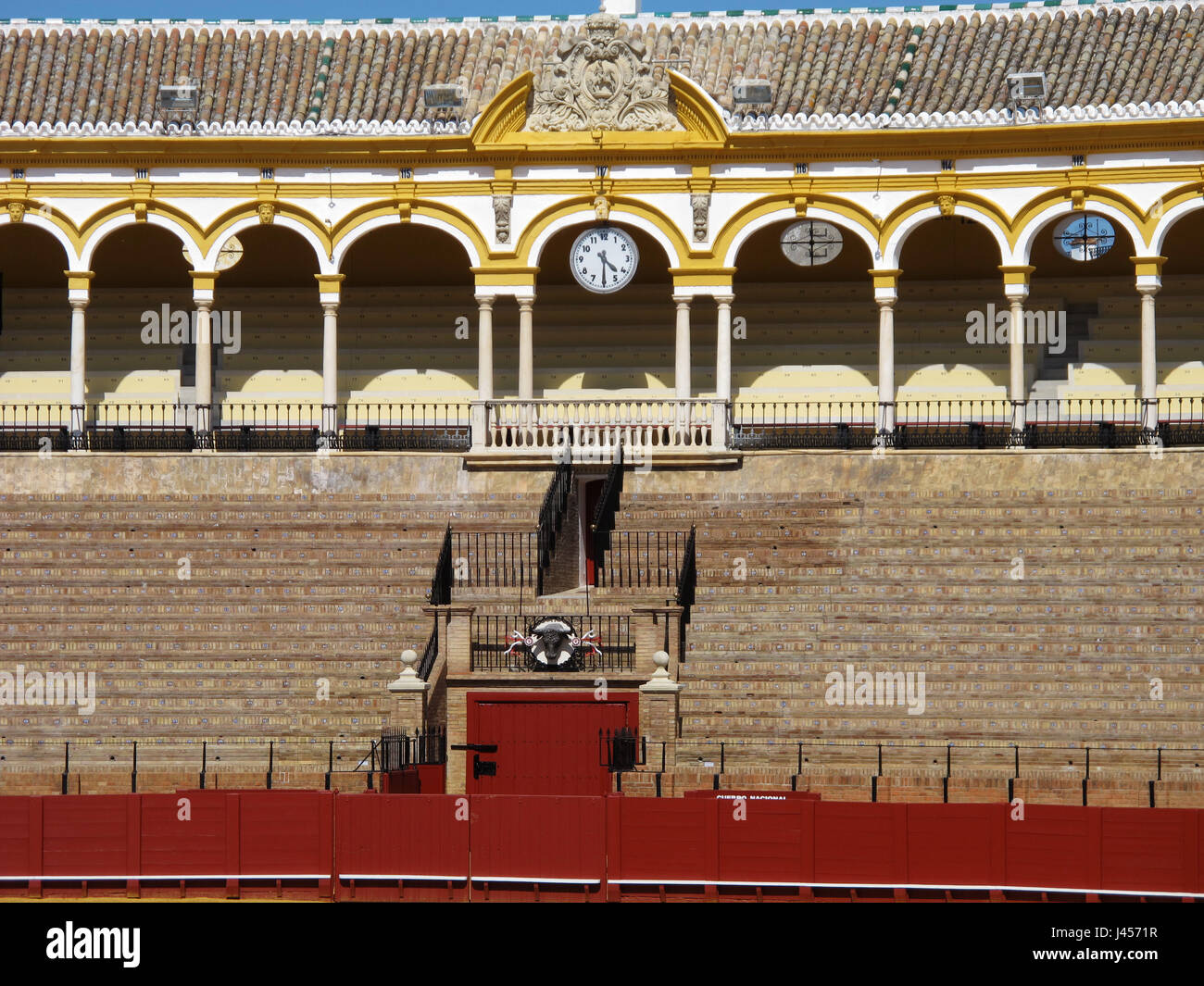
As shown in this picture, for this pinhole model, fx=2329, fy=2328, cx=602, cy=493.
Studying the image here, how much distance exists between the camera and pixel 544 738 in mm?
A: 31750

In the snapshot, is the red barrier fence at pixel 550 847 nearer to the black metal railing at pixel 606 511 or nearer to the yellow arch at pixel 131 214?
the black metal railing at pixel 606 511

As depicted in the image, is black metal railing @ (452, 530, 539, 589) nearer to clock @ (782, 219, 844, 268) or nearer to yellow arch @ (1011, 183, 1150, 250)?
clock @ (782, 219, 844, 268)

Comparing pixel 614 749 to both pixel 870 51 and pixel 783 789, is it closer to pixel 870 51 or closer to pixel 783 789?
pixel 783 789

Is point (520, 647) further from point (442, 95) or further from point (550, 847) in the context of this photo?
point (442, 95)

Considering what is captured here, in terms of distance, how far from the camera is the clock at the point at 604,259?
139 ft

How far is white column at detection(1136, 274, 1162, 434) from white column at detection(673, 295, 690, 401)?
8003 millimetres

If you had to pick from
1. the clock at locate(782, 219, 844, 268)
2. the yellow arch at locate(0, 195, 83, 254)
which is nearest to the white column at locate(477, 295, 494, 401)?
the clock at locate(782, 219, 844, 268)

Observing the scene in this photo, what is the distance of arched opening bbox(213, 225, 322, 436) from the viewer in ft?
146

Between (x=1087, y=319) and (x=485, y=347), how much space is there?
37.2 ft

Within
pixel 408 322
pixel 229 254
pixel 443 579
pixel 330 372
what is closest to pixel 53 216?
pixel 229 254

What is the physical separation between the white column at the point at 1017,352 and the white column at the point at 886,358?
209 cm

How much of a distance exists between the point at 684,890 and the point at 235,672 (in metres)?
8.93

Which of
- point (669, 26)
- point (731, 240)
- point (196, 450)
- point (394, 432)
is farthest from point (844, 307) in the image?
point (196, 450)

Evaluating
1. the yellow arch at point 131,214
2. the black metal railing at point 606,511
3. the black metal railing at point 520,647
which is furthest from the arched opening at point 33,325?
the black metal railing at point 520,647
